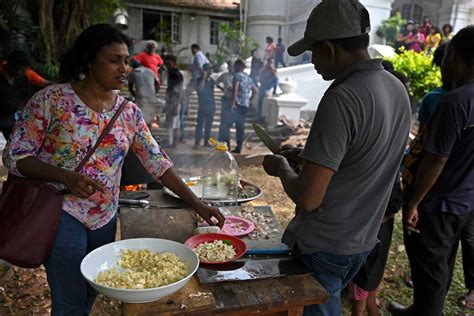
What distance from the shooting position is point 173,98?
30.0ft

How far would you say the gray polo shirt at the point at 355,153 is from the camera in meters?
1.48

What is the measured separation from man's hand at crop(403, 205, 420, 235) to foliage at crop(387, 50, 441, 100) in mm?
6192

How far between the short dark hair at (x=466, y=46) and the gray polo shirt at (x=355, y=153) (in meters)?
1.12

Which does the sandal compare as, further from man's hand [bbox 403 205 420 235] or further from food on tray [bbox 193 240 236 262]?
food on tray [bbox 193 240 236 262]

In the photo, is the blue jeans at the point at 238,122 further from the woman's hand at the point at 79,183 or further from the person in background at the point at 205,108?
the woman's hand at the point at 79,183

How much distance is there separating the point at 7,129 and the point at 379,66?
16.8ft

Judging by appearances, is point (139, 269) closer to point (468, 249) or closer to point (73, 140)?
A: point (73, 140)

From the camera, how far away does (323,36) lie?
5.11ft

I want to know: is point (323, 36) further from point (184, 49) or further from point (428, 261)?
point (184, 49)

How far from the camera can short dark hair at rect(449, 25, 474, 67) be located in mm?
2412

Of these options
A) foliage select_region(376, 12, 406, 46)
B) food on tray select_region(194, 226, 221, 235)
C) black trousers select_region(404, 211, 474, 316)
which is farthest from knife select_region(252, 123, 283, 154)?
foliage select_region(376, 12, 406, 46)

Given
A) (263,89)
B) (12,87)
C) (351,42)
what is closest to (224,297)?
(351,42)

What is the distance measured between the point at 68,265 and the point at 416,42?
1228 centimetres

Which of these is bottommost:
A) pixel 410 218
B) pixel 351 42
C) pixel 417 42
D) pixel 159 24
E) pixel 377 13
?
pixel 410 218
